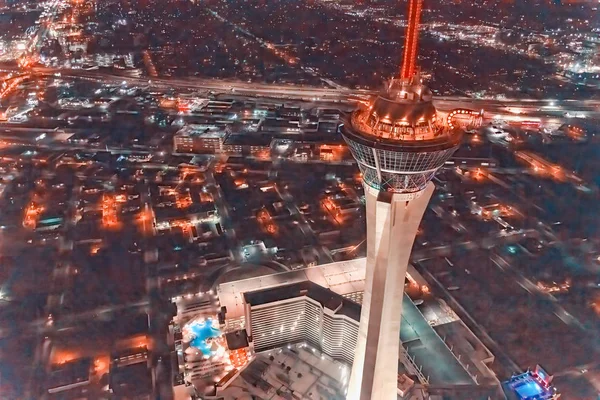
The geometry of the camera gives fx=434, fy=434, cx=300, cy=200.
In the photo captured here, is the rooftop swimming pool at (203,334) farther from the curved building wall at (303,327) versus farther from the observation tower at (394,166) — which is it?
the observation tower at (394,166)

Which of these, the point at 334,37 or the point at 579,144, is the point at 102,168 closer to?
the point at 579,144

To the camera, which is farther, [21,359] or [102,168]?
[102,168]

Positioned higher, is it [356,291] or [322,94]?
[356,291]

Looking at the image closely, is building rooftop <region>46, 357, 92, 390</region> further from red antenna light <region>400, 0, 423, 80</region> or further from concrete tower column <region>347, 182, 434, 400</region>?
red antenna light <region>400, 0, 423, 80</region>

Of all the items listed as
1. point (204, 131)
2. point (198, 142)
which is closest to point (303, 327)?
point (198, 142)

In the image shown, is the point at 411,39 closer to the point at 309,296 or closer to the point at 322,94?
the point at 309,296

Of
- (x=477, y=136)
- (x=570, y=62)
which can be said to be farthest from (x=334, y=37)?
(x=477, y=136)
